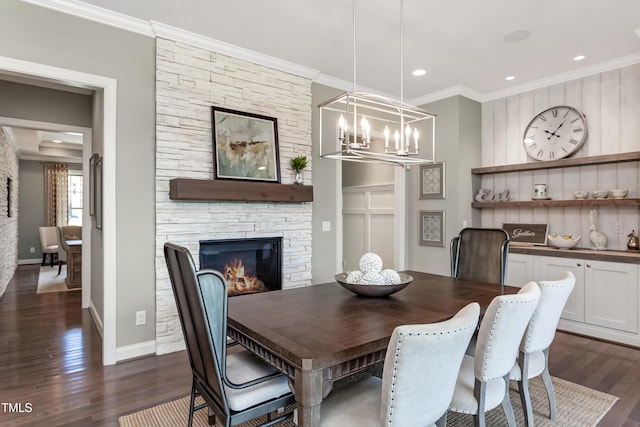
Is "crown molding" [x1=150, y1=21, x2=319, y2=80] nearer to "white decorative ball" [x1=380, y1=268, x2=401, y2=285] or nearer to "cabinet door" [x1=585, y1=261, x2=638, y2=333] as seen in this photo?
"white decorative ball" [x1=380, y1=268, x2=401, y2=285]

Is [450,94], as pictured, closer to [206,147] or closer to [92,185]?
[206,147]

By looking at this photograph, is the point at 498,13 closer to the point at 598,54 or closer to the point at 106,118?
the point at 598,54

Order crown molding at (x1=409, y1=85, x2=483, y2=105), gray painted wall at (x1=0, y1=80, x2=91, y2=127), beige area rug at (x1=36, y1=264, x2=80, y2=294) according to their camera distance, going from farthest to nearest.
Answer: beige area rug at (x1=36, y1=264, x2=80, y2=294)
crown molding at (x1=409, y1=85, x2=483, y2=105)
gray painted wall at (x1=0, y1=80, x2=91, y2=127)

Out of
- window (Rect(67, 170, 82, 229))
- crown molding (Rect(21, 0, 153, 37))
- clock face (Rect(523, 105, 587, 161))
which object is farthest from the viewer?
window (Rect(67, 170, 82, 229))

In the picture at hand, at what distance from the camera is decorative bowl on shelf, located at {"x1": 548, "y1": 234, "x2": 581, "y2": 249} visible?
386cm

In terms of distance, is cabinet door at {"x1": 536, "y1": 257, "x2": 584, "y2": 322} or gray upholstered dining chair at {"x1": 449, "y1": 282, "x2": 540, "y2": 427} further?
cabinet door at {"x1": 536, "y1": 257, "x2": 584, "y2": 322}

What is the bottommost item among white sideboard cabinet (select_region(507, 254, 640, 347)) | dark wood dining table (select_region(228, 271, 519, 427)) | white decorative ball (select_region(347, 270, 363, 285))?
white sideboard cabinet (select_region(507, 254, 640, 347))

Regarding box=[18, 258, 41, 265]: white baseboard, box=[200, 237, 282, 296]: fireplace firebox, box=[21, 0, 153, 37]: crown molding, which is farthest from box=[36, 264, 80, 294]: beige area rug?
box=[21, 0, 153, 37]: crown molding

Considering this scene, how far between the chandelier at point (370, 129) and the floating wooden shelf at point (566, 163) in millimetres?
751

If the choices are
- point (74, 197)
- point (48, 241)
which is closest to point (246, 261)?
point (48, 241)

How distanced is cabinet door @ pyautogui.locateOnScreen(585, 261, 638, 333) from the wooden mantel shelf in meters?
2.90

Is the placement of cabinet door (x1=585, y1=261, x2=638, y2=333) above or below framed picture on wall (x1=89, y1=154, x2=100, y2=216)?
below

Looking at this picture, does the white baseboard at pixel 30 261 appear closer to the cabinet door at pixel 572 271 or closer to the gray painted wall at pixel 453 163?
the gray painted wall at pixel 453 163

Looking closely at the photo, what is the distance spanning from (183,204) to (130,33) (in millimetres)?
1450
